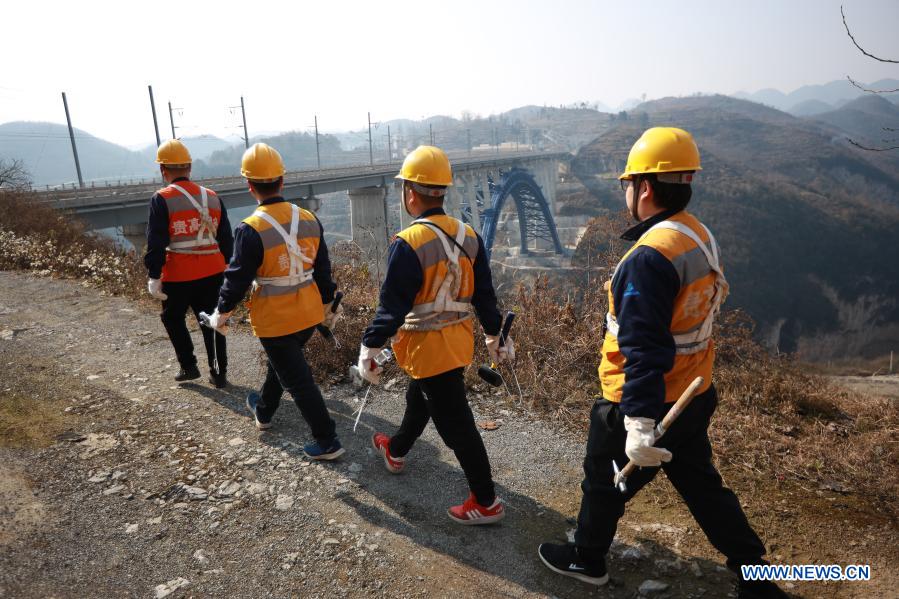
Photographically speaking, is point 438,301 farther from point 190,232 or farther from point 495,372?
point 190,232

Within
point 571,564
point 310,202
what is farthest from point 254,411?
point 310,202

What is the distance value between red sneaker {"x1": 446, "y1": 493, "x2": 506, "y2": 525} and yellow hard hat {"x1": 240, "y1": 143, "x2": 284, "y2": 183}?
7.50 ft

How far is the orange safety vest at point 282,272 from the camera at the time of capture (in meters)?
3.20

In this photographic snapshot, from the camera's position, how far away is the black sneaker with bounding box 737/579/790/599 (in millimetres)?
2117

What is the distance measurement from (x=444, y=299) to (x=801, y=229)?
74388 mm

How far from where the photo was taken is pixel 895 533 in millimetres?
2664

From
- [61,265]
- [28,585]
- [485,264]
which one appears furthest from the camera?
[61,265]

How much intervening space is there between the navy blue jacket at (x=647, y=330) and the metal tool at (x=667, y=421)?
0.14ft

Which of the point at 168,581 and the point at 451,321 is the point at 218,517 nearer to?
the point at 168,581

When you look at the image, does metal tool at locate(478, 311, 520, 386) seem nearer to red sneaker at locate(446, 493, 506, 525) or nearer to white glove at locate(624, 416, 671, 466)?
red sneaker at locate(446, 493, 506, 525)

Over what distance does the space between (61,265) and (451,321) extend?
31.9 ft

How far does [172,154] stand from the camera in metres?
4.24

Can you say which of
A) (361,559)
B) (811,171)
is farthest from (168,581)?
(811,171)

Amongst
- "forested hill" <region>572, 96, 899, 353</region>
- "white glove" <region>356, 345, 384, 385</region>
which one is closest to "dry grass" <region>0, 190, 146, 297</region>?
"white glove" <region>356, 345, 384, 385</region>
